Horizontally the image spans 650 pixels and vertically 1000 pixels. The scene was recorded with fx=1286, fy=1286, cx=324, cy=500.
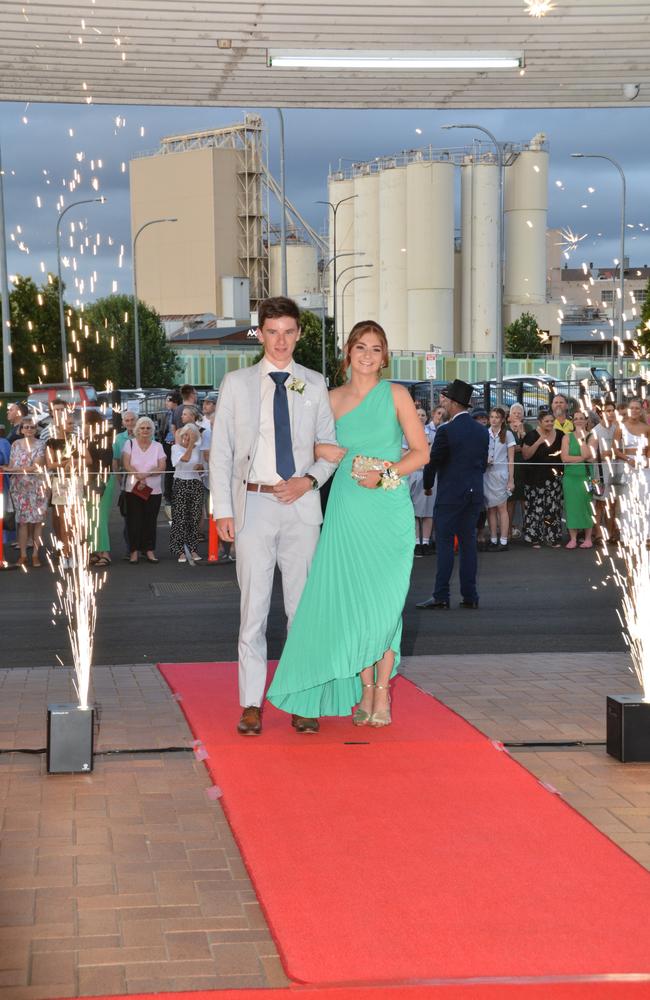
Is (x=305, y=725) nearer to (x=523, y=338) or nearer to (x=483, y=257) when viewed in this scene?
(x=483, y=257)

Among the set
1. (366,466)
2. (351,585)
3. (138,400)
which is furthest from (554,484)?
(138,400)

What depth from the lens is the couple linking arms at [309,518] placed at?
655 centimetres

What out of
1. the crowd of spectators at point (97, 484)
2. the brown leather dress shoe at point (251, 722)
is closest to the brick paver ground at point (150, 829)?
the brown leather dress shoe at point (251, 722)

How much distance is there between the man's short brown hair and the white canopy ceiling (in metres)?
2.58

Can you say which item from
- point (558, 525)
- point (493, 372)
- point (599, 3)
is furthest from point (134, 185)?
point (599, 3)

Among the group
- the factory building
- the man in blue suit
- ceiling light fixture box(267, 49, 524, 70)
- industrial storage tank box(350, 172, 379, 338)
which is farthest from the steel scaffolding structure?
ceiling light fixture box(267, 49, 524, 70)

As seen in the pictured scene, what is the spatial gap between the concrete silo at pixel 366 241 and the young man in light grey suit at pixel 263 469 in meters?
79.6

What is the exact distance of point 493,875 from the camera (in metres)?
4.65

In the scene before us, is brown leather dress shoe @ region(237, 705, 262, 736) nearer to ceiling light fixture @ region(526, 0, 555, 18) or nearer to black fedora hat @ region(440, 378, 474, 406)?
ceiling light fixture @ region(526, 0, 555, 18)

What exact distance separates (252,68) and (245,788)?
5.66 metres

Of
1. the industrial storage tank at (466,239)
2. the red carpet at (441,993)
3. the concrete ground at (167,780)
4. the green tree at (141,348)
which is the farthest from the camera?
the industrial storage tank at (466,239)

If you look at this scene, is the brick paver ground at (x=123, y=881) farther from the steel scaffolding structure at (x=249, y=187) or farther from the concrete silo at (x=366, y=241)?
the steel scaffolding structure at (x=249, y=187)

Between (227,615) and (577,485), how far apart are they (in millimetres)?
6887

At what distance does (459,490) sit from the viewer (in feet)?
39.7
